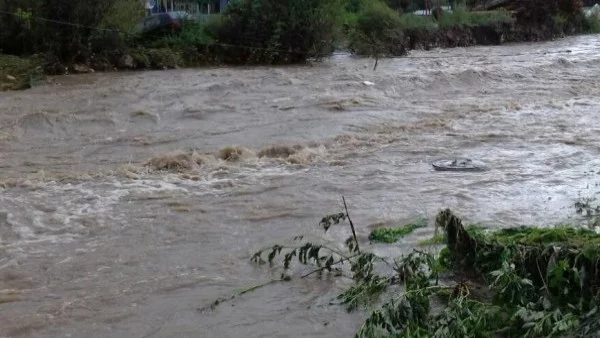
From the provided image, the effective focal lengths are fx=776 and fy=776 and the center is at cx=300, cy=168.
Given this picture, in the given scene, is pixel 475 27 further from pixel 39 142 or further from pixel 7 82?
Answer: pixel 39 142

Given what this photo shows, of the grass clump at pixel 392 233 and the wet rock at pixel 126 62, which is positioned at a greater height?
the wet rock at pixel 126 62

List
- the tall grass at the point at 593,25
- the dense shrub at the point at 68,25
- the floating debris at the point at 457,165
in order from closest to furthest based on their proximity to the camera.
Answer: the floating debris at the point at 457,165 < the dense shrub at the point at 68,25 < the tall grass at the point at 593,25

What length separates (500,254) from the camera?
4.92 metres

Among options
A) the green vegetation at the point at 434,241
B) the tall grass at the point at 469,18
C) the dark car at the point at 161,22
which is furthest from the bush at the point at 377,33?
the green vegetation at the point at 434,241

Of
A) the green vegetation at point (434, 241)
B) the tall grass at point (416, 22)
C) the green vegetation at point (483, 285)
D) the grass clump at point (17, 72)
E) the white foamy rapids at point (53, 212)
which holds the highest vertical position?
the tall grass at point (416, 22)

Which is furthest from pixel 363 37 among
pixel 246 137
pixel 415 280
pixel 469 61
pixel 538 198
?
pixel 415 280

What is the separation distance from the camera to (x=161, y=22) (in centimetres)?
2244

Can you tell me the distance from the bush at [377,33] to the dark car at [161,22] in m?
5.43

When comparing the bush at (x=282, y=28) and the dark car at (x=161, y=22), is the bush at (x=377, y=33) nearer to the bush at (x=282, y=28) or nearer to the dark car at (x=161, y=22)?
the bush at (x=282, y=28)

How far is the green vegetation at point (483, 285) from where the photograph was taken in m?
4.17

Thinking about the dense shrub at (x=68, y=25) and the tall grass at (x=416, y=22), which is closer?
the dense shrub at (x=68, y=25)

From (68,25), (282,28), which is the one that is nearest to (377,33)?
(282,28)

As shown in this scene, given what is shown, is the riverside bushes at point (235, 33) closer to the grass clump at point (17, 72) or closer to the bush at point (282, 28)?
the bush at point (282, 28)

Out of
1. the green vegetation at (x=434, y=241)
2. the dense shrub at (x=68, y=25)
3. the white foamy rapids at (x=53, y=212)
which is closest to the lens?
the green vegetation at (x=434, y=241)
